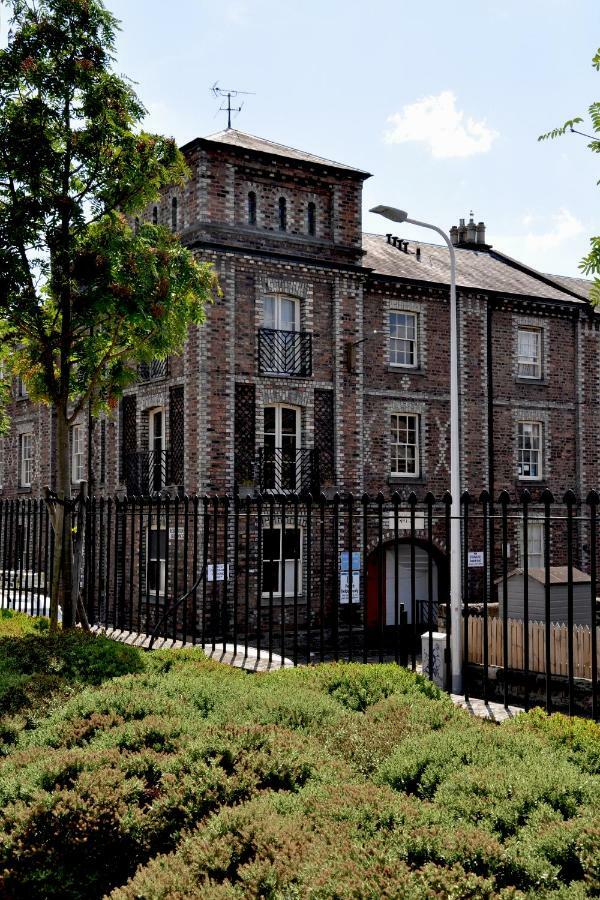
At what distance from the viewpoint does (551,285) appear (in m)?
29.2

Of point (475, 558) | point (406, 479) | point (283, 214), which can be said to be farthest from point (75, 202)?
point (475, 558)

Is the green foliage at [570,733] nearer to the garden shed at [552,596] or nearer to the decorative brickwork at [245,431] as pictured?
the garden shed at [552,596]

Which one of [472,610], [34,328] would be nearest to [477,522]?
[472,610]

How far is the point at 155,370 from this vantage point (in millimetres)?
23078

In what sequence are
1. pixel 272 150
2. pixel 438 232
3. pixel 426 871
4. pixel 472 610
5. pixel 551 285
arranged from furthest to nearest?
1. pixel 551 285
2. pixel 272 150
3. pixel 472 610
4. pixel 438 232
5. pixel 426 871

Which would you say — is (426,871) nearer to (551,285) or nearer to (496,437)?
(496,437)

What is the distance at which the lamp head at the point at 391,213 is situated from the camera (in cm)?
1546

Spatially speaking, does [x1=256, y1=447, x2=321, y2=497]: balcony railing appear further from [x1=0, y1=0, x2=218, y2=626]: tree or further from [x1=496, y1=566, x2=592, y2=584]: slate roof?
[x1=0, y1=0, x2=218, y2=626]: tree

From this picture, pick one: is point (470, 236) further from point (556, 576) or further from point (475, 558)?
point (556, 576)

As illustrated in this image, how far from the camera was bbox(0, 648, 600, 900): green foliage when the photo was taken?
13.5ft

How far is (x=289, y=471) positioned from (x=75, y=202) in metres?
12.1

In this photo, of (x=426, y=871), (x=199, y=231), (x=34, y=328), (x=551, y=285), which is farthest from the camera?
(x=551, y=285)

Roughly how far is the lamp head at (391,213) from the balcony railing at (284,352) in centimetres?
694

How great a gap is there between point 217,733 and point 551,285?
1024 inches
